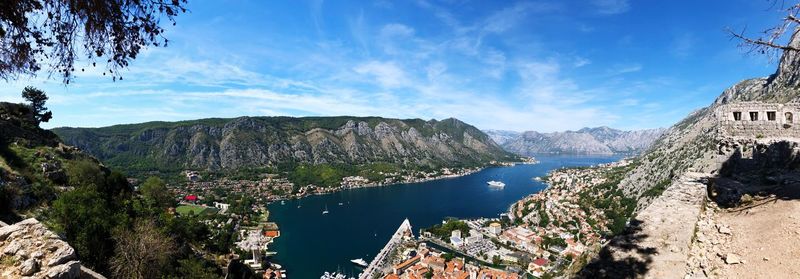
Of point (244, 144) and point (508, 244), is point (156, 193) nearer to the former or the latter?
point (508, 244)

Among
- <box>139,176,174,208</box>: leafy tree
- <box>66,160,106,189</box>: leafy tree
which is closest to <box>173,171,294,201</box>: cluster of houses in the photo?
<box>139,176,174,208</box>: leafy tree

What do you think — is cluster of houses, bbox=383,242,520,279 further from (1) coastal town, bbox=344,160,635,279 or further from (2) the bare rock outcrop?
(2) the bare rock outcrop

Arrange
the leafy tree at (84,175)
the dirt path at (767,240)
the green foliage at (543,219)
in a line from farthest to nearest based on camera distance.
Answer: the green foliage at (543,219) < the leafy tree at (84,175) < the dirt path at (767,240)

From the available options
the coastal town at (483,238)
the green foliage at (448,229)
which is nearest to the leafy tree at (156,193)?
the coastal town at (483,238)

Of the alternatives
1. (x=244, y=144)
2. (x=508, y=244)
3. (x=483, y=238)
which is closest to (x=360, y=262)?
(x=483, y=238)

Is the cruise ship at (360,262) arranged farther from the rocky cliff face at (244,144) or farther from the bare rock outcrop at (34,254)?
the rocky cliff face at (244,144)

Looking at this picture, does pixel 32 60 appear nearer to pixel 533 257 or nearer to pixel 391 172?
pixel 533 257

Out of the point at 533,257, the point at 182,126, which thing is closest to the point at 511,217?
the point at 533,257
